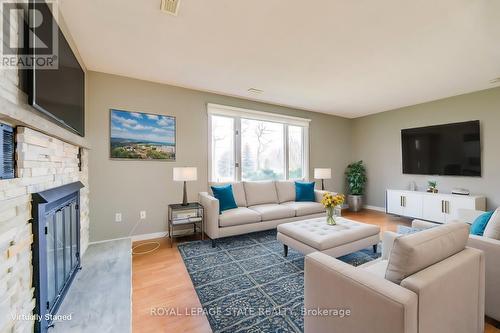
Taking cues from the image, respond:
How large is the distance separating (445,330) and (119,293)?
216 centimetres

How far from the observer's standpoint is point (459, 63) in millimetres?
2760

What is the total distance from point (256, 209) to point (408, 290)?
8.69 ft

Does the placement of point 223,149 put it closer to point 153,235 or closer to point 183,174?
point 183,174

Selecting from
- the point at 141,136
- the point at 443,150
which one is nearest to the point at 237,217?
the point at 141,136

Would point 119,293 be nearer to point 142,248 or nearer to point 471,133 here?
point 142,248

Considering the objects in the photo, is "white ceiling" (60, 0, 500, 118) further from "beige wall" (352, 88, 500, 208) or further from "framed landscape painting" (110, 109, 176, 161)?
"framed landscape painting" (110, 109, 176, 161)

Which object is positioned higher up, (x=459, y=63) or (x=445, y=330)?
(x=459, y=63)

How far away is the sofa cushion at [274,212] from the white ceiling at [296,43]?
6.66 ft

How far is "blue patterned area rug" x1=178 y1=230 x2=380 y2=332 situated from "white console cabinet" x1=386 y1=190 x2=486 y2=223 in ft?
6.90

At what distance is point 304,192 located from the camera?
4.14 meters

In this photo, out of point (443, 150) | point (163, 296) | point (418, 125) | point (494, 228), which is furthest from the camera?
point (418, 125)

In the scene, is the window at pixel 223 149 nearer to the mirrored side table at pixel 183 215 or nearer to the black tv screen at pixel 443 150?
the mirrored side table at pixel 183 215

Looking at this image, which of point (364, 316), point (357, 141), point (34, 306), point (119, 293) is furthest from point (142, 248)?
point (357, 141)

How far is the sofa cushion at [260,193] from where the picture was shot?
3859mm
